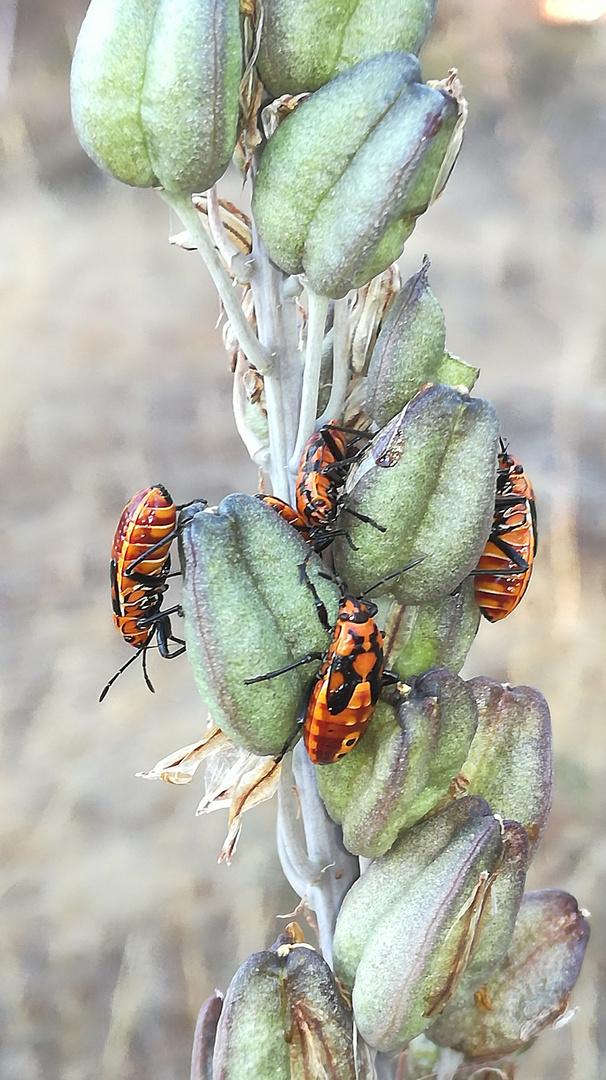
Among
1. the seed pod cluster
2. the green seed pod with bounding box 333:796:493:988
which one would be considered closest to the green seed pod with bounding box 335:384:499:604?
the seed pod cluster

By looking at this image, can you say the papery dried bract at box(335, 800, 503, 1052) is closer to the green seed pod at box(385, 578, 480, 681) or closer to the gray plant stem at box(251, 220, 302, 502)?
the green seed pod at box(385, 578, 480, 681)

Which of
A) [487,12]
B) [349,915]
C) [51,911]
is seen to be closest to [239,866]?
[51,911]

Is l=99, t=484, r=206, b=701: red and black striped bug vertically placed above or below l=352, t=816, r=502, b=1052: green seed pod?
above

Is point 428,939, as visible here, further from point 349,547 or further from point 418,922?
point 349,547

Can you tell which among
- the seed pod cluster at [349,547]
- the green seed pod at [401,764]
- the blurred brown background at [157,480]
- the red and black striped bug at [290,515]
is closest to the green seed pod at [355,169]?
the seed pod cluster at [349,547]

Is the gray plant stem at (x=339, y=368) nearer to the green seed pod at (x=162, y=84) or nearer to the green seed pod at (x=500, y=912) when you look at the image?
the green seed pod at (x=162, y=84)

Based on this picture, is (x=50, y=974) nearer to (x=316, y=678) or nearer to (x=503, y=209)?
(x=316, y=678)
